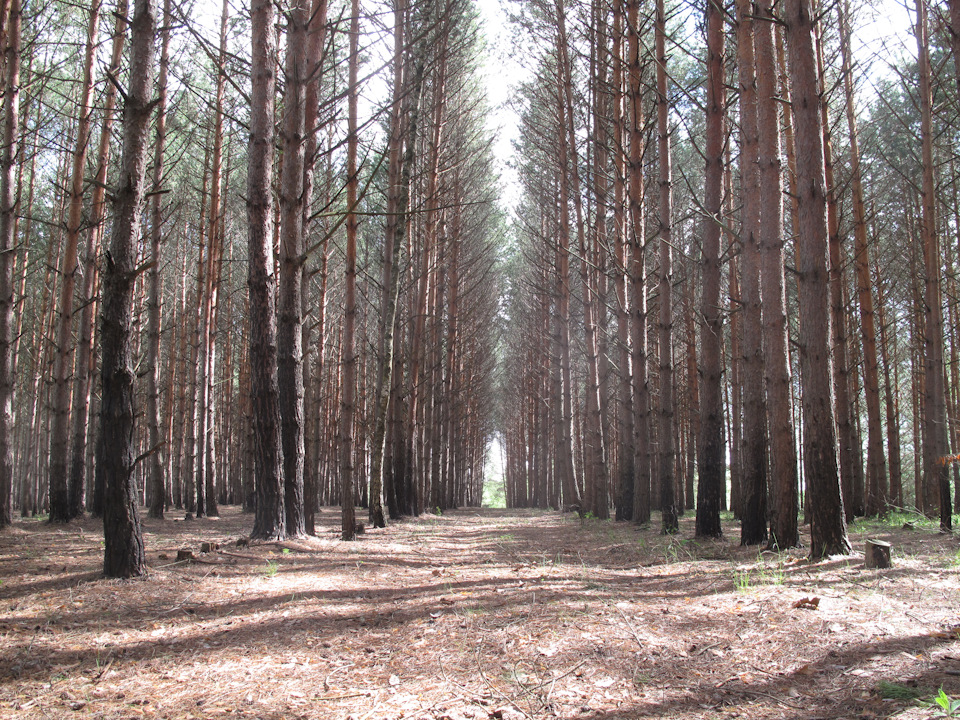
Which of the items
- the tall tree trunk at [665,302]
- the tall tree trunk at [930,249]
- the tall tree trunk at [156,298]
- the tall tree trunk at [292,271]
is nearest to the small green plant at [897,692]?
the tall tree trunk at [292,271]

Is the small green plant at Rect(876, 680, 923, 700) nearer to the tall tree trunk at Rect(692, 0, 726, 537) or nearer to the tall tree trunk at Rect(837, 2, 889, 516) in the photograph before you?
the tall tree trunk at Rect(692, 0, 726, 537)

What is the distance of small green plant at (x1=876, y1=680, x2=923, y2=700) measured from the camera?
213 cm

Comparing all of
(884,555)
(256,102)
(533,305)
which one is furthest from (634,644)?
(533,305)

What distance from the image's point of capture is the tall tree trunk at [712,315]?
6892mm

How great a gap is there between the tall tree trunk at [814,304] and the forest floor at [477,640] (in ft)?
1.14

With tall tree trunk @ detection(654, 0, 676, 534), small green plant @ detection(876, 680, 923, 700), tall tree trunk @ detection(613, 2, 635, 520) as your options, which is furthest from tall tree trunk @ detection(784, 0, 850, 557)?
tall tree trunk @ detection(613, 2, 635, 520)

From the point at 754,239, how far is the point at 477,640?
4.63 m

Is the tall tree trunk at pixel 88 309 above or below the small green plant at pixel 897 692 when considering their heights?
above

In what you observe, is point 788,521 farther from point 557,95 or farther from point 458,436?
point 458,436

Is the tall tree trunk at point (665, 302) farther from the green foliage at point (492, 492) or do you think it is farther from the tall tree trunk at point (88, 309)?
the green foliage at point (492, 492)

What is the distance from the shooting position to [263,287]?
5680 mm

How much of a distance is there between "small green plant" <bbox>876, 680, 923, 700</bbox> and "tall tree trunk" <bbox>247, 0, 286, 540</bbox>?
15.8 feet

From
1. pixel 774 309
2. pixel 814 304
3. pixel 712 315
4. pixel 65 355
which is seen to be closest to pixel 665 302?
pixel 712 315

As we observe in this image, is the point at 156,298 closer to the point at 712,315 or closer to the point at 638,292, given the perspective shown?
the point at 638,292
